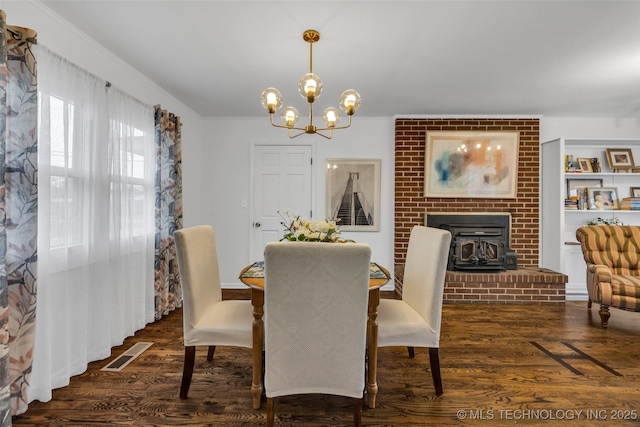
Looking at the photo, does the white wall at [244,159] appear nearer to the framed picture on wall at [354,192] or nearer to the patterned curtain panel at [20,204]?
the framed picture on wall at [354,192]

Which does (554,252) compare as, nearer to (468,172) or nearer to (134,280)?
(468,172)

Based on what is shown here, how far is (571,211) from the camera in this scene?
3.98 m

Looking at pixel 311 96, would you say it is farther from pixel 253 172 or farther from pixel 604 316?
pixel 604 316

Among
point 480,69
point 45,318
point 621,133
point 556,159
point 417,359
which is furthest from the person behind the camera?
point 621,133

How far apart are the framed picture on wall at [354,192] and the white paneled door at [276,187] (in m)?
0.32

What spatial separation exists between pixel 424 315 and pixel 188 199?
3212mm

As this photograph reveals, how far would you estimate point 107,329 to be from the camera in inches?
93.2

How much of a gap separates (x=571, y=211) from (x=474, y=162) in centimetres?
136

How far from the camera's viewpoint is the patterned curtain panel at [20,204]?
1643 millimetres

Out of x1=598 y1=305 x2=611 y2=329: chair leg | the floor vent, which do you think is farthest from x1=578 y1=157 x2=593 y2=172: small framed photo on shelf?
the floor vent

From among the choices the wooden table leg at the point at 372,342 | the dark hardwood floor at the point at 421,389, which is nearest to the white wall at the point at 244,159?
the dark hardwood floor at the point at 421,389

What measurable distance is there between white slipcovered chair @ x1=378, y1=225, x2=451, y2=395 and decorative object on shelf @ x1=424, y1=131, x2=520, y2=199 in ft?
7.55

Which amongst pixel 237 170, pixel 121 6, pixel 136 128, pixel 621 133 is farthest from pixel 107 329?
pixel 621 133

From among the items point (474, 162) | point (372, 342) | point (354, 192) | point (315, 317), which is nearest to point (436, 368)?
point (372, 342)
